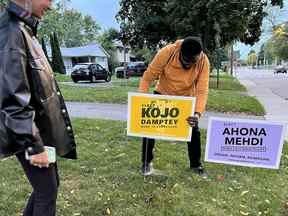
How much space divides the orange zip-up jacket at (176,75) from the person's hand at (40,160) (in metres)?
2.39

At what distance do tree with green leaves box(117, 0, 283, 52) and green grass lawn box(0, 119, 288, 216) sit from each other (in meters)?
15.7

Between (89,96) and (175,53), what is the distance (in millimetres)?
9942

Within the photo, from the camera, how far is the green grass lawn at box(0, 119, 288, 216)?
3924mm

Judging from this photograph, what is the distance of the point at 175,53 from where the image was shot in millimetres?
4391

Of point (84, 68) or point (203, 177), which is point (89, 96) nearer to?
point (203, 177)

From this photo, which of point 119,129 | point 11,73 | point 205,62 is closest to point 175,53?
point 205,62

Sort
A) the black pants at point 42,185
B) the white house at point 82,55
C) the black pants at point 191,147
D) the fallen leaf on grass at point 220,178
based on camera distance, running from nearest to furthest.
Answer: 1. the black pants at point 42,185
2. the black pants at point 191,147
3. the fallen leaf on grass at point 220,178
4. the white house at point 82,55

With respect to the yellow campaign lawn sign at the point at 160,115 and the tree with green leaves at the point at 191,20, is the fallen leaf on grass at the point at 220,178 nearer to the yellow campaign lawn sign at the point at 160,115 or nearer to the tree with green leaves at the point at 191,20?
the yellow campaign lawn sign at the point at 160,115

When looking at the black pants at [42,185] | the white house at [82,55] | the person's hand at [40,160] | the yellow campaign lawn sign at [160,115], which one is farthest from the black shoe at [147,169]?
the white house at [82,55]

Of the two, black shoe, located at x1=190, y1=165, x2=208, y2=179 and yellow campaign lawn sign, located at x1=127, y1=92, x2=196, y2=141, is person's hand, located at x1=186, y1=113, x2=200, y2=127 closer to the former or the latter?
yellow campaign lawn sign, located at x1=127, y1=92, x2=196, y2=141

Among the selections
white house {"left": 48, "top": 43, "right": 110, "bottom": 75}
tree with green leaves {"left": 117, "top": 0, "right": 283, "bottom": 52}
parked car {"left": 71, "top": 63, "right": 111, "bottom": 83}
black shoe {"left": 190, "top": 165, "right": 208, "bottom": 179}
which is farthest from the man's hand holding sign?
white house {"left": 48, "top": 43, "right": 110, "bottom": 75}

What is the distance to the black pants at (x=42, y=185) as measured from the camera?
2.40 meters

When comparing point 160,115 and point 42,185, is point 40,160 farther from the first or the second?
point 160,115

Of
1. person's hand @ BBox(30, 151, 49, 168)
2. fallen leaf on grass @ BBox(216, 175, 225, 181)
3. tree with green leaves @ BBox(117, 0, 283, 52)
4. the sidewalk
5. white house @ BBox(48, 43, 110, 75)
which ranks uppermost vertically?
tree with green leaves @ BBox(117, 0, 283, 52)
